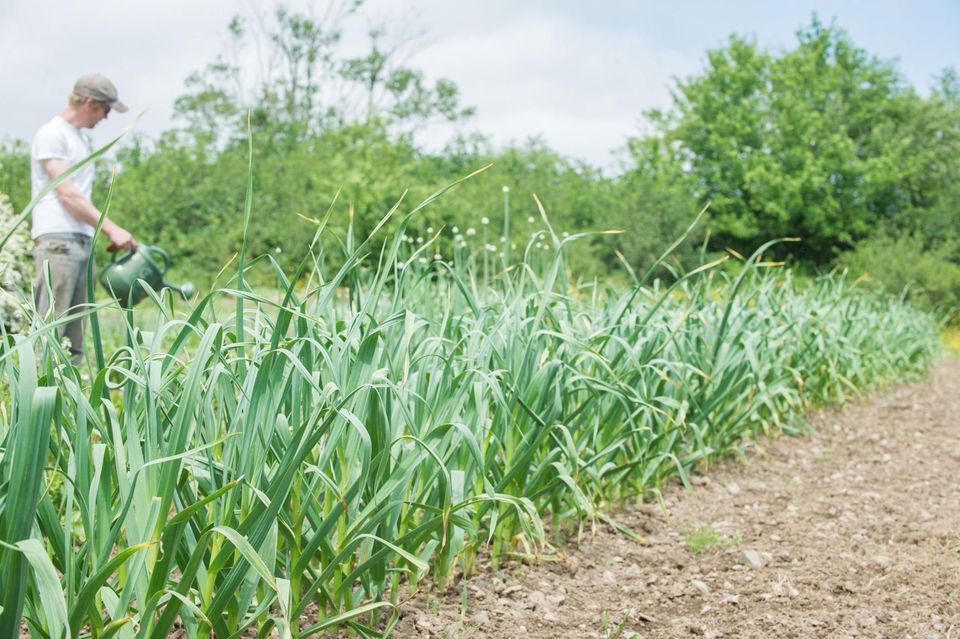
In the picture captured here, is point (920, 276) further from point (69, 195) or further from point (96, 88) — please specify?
point (69, 195)

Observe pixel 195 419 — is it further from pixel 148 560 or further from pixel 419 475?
pixel 419 475

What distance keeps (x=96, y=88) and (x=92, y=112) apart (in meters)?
0.15

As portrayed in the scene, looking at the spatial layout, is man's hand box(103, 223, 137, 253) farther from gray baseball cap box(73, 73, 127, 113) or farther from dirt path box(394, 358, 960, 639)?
dirt path box(394, 358, 960, 639)

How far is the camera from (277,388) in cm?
184

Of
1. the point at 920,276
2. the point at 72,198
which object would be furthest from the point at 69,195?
the point at 920,276

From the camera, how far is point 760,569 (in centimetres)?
283

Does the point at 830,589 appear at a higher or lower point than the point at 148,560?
lower

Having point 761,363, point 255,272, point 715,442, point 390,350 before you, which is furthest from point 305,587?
point 255,272

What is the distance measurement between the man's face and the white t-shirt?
0.08m

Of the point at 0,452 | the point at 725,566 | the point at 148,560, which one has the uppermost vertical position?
the point at 0,452

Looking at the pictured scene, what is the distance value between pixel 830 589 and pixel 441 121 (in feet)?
67.8

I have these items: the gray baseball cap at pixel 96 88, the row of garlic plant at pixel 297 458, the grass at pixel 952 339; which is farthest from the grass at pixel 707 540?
the grass at pixel 952 339

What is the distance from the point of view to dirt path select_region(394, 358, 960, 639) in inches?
92.6

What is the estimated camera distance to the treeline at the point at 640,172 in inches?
486
